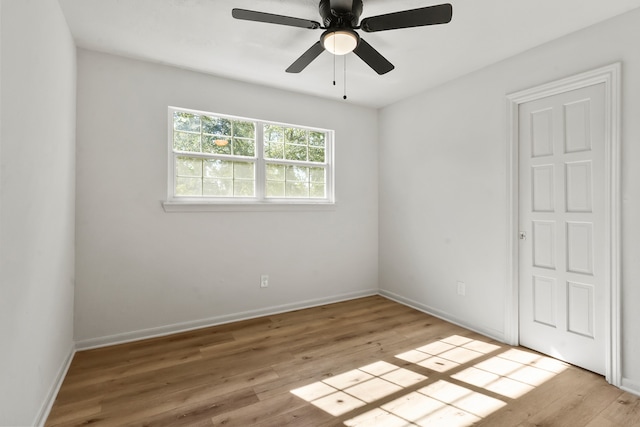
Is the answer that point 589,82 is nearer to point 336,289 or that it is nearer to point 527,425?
point 527,425

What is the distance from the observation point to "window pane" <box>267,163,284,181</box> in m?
A: 3.53

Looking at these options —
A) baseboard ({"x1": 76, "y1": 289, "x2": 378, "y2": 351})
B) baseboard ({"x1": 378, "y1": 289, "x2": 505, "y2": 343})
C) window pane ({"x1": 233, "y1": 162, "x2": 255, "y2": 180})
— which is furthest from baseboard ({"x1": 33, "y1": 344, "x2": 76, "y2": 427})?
baseboard ({"x1": 378, "y1": 289, "x2": 505, "y2": 343})

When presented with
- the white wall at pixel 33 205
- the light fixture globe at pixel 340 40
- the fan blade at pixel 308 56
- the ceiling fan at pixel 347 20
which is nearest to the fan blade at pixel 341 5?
the ceiling fan at pixel 347 20

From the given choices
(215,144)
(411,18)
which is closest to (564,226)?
(411,18)

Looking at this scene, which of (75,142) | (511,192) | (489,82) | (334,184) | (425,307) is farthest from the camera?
(334,184)

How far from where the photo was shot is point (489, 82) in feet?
9.53

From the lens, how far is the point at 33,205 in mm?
1594

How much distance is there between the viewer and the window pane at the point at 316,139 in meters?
3.84

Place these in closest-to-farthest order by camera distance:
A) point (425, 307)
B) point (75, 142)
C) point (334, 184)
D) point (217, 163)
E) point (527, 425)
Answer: point (527, 425) < point (75, 142) < point (217, 163) < point (425, 307) < point (334, 184)

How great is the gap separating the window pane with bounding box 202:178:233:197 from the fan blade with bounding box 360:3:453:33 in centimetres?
210

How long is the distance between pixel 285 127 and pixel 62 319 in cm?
276

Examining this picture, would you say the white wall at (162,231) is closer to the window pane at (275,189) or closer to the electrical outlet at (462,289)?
the window pane at (275,189)

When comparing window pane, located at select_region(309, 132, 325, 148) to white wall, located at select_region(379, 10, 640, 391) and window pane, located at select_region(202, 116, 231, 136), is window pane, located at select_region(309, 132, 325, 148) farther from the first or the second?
window pane, located at select_region(202, 116, 231, 136)

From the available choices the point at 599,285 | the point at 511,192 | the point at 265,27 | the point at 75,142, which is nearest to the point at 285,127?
the point at 265,27
